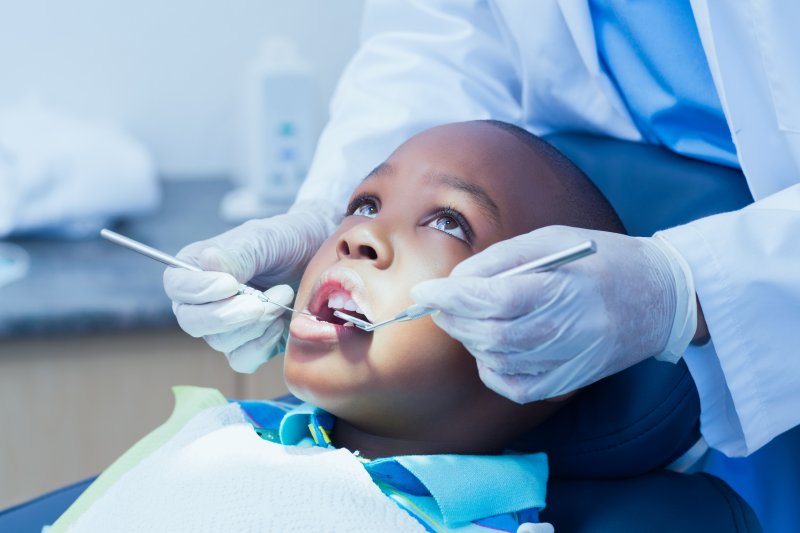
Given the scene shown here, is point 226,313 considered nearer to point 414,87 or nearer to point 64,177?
point 414,87

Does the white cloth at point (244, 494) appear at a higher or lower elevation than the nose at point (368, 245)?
lower

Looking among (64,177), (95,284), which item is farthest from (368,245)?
(64,177)

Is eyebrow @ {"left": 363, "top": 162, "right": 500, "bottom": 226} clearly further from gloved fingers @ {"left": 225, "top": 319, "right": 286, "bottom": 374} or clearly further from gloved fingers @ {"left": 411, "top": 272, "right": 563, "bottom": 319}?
gloved fingers @ {"left": 225, "top": 319, "right": 286, "bottom": 374}

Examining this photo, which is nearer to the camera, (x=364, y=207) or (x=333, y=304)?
(x=333, y=304)

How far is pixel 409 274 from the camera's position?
0.91m

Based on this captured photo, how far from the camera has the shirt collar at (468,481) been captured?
2.81ft

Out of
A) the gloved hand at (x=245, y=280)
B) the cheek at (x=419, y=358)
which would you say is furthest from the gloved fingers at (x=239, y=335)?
the cheek at (x=419, y=358)

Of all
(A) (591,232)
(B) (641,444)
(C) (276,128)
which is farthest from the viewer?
(C) (276,128)

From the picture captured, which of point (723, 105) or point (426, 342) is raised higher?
point (723, 105)

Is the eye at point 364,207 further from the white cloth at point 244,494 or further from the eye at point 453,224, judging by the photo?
the white cloth at point 244,494

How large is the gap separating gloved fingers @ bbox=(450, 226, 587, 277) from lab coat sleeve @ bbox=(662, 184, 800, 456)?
0.51 ft

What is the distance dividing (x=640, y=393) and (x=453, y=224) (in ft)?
0.88

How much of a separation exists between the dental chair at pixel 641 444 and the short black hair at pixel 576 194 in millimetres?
82

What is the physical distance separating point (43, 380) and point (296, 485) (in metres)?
0.84
